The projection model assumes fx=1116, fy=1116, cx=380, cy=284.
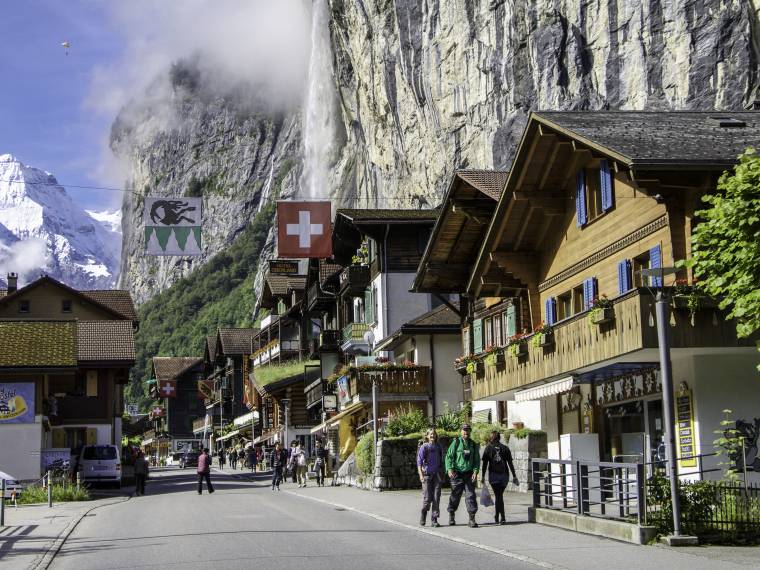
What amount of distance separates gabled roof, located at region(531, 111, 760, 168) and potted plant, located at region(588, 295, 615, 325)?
2.78m

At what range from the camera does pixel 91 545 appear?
667 inches

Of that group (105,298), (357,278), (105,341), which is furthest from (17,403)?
(105,298)

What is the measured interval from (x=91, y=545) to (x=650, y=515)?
327 inches

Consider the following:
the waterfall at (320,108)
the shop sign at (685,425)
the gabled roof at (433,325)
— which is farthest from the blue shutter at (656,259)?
the waterfall at (320,108)

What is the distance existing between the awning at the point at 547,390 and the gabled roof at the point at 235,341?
229 feet

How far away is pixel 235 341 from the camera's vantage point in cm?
9769

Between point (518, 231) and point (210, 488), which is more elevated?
point (518, 231)

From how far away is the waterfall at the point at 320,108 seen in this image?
392ft

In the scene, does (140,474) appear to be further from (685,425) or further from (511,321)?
(685,425)

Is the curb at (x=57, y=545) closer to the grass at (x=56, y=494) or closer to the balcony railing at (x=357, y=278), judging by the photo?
the grass at (x=56, y=494)

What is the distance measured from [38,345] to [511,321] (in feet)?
54.3

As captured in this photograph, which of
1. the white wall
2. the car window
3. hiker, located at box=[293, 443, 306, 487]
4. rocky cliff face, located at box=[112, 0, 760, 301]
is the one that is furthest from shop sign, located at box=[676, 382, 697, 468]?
rocky cliff face, located at box=[112, 0, 760, 301]

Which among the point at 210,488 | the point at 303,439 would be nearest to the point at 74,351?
the point at 210,488

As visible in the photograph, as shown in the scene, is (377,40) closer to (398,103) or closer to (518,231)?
(398,103)
